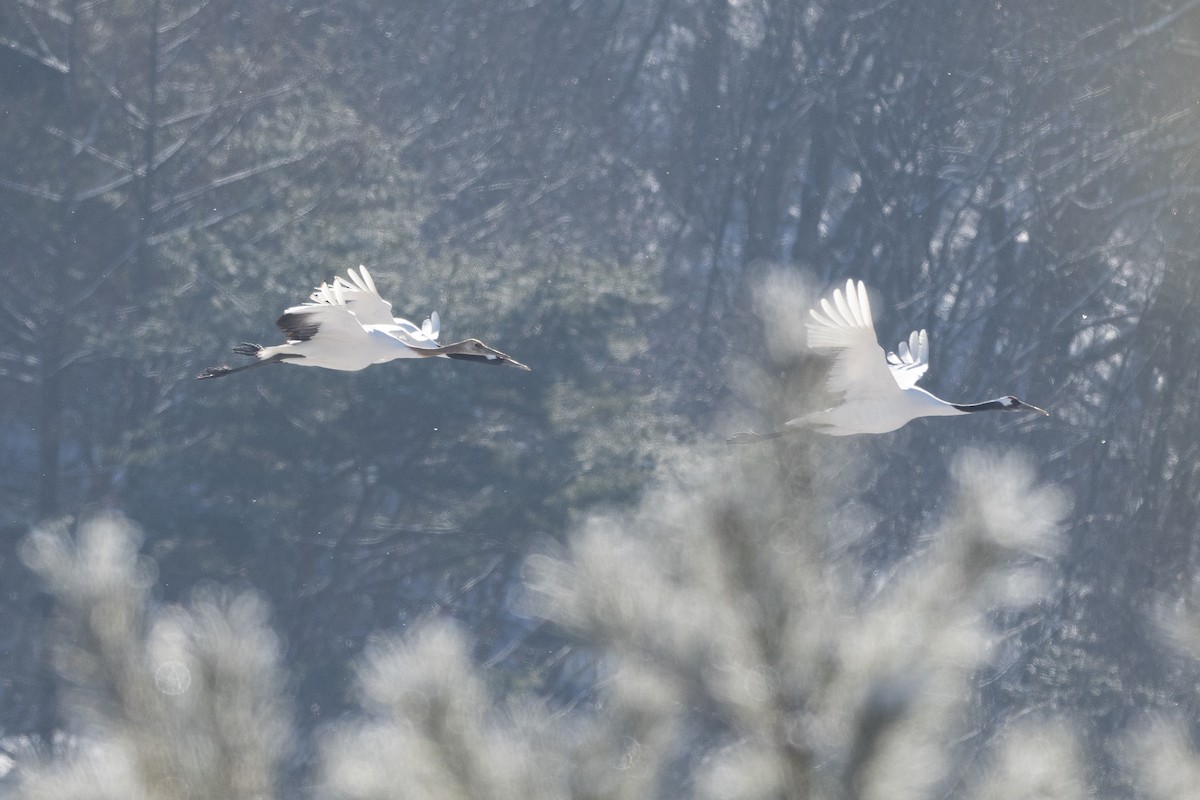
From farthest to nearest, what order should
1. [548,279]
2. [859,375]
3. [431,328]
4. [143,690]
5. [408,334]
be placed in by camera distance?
[548,279] → [431,328] → [408,334] → [859,375] → [143,690]

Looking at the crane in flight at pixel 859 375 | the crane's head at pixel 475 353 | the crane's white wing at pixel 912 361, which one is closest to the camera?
the crane in flight at pixel 859 375

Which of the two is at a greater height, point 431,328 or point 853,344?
point 853,344

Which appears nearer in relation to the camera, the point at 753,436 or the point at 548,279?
the point at 753,436

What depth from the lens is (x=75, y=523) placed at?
13906 mm

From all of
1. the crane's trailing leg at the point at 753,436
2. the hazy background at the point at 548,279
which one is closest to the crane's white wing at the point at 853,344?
the crane's trailing leg at the point at 753,436

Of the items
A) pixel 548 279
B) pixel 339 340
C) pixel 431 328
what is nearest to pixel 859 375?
pixel 339 340

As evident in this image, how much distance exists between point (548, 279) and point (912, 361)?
8507 mm

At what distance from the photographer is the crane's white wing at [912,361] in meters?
5.89

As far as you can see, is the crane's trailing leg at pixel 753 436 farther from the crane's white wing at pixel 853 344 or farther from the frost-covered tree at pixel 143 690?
the frost-covered tree at pixel 143 690

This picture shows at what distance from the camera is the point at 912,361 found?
635cm

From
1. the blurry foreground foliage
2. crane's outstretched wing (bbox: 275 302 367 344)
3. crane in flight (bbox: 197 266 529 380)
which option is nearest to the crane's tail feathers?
crane in flight (bbox: 197 266 529 380)

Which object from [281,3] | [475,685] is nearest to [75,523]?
[281,3]

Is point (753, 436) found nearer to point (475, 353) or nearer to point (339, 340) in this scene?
point (339, 340)

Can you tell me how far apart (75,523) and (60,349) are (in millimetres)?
1551
